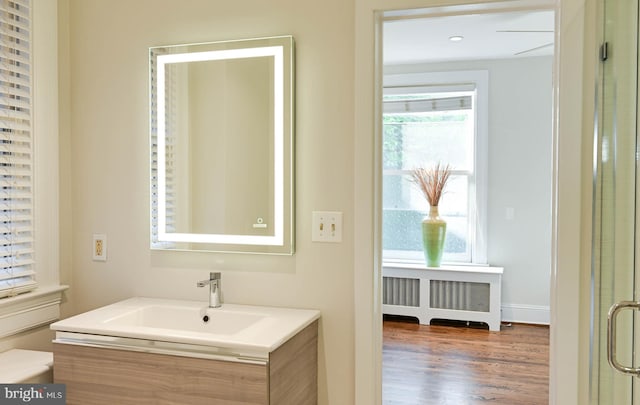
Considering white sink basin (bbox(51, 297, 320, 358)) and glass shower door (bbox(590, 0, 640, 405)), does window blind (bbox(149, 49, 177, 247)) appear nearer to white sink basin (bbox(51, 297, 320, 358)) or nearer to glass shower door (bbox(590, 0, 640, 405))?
white sink basin (bbox(51, 297, 320, 358))

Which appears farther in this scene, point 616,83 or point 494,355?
point 494,355

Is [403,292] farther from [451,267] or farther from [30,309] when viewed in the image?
[30,309]

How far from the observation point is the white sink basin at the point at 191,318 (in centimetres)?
194

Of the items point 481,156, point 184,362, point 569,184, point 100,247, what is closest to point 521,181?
point 481,156

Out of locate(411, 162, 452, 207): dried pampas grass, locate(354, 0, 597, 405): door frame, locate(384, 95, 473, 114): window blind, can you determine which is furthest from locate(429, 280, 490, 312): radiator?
locate(354, 0, 597, 405): door frame

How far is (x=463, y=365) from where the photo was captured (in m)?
3.80

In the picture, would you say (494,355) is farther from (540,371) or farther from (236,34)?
(236,34)

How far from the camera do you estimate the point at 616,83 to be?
137 centimetres

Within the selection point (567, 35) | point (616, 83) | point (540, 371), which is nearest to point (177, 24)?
point (567, 35)

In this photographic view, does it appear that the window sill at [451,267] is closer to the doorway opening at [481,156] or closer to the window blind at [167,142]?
the doorway opening at [481,156]

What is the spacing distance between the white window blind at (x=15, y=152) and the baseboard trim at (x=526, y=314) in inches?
164

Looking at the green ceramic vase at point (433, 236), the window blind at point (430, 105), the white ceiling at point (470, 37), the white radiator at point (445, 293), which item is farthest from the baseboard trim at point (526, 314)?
the white ceiling at point (470, 37)

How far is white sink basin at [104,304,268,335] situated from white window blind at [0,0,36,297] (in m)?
0.50

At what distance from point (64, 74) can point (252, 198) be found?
3.46 feet
